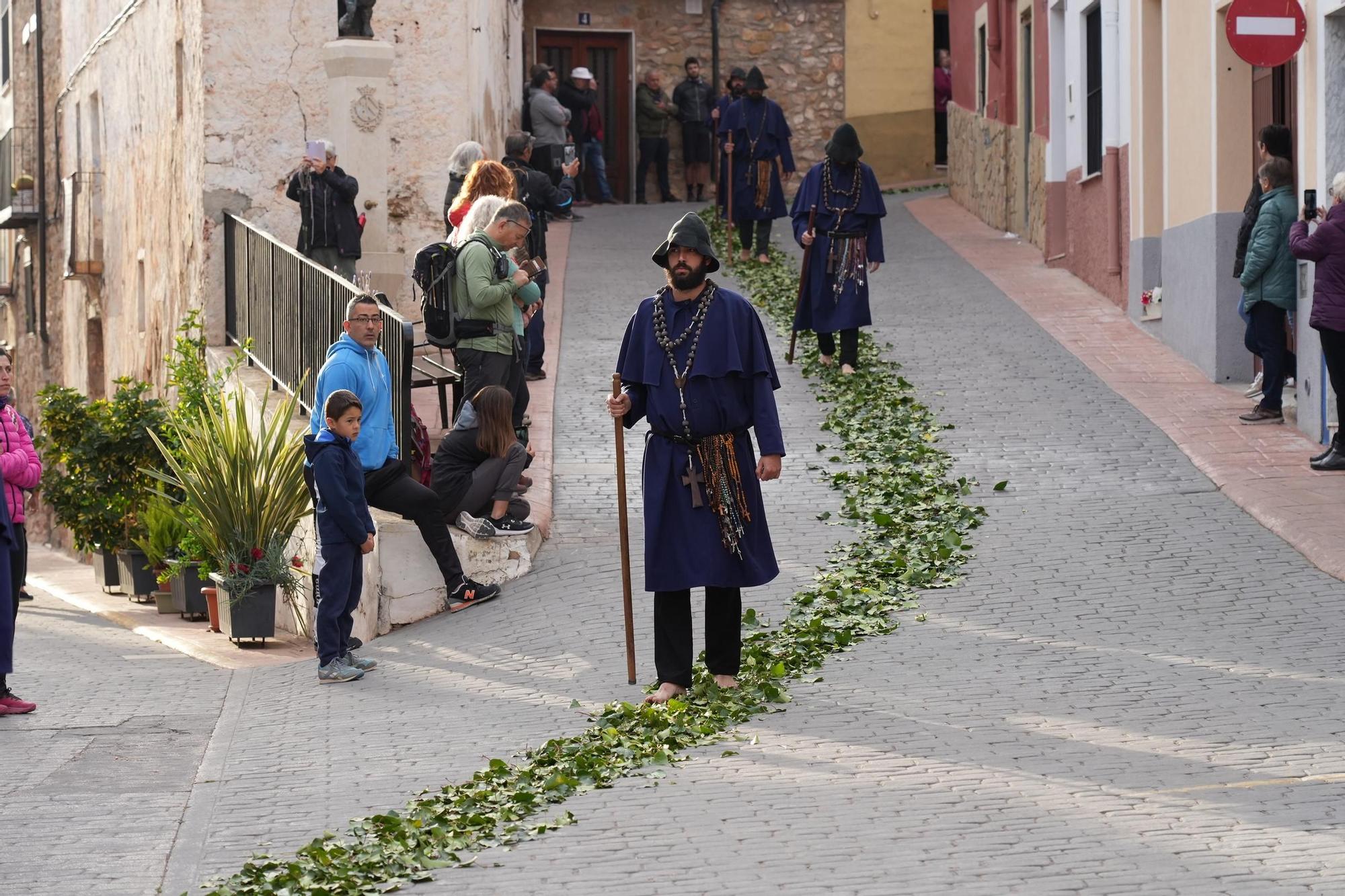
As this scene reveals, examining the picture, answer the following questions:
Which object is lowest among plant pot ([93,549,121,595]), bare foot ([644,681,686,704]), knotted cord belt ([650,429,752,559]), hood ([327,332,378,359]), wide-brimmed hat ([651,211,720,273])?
plant pot ([93,549,121,595])

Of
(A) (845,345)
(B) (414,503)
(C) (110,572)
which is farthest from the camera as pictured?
(C) (110,572)

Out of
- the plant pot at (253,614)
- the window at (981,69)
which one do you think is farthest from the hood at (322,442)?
the window at (981,69)

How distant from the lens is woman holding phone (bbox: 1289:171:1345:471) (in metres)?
10.9

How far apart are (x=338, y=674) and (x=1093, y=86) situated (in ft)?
40.1

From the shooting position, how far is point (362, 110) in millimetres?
14617

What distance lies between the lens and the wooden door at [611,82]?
29.3 m

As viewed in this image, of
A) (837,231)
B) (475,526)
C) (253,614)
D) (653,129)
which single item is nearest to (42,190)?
(653,129)

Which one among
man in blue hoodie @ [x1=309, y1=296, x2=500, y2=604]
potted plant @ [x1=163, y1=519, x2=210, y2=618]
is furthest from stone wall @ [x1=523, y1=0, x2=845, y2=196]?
man in blue hoodie @ [x1=309, y1=296, x2=500, y2=604]

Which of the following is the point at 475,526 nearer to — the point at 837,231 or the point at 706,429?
the point at 706,429

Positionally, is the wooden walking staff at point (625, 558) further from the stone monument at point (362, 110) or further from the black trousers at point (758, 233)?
the black trousers at point (758, 233)

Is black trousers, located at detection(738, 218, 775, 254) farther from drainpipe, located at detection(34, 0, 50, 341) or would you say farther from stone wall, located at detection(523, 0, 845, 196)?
drainpipe, located at detection(34, 0, 50, 341)

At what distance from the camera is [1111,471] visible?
1135cm

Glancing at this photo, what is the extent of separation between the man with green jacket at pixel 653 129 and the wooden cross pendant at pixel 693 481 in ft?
69.2

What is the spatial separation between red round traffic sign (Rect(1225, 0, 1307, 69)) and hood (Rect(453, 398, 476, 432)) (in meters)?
5.10
